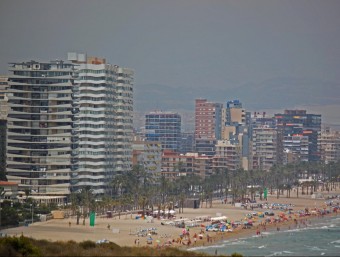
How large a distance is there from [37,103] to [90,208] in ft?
68.1

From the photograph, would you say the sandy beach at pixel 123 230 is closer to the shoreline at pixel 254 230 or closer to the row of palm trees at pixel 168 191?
the shoreline at pixel 254 230

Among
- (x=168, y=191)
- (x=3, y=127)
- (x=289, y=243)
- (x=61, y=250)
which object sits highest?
(x=3, y=127)

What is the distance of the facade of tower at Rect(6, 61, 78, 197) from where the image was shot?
13375 centimetres

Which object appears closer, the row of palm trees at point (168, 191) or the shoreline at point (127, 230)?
the shoreline at point (127, 230)

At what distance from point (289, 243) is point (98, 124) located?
46.5m

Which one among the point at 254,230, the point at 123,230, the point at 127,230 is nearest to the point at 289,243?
the point at 254,230

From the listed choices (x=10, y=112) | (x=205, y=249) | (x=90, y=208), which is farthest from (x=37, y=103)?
(x=205, y=249)

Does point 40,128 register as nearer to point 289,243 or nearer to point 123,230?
point 123,230

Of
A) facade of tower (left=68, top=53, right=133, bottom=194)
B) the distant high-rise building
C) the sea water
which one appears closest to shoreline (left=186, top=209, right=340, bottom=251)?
the sea water

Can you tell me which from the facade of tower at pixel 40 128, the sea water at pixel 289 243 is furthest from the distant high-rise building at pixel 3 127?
the sea water at pixel 289 243

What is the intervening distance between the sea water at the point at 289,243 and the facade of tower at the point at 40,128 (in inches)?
1243

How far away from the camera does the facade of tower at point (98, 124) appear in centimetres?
14100

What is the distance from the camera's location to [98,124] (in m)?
143

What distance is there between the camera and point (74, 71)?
140 meters
